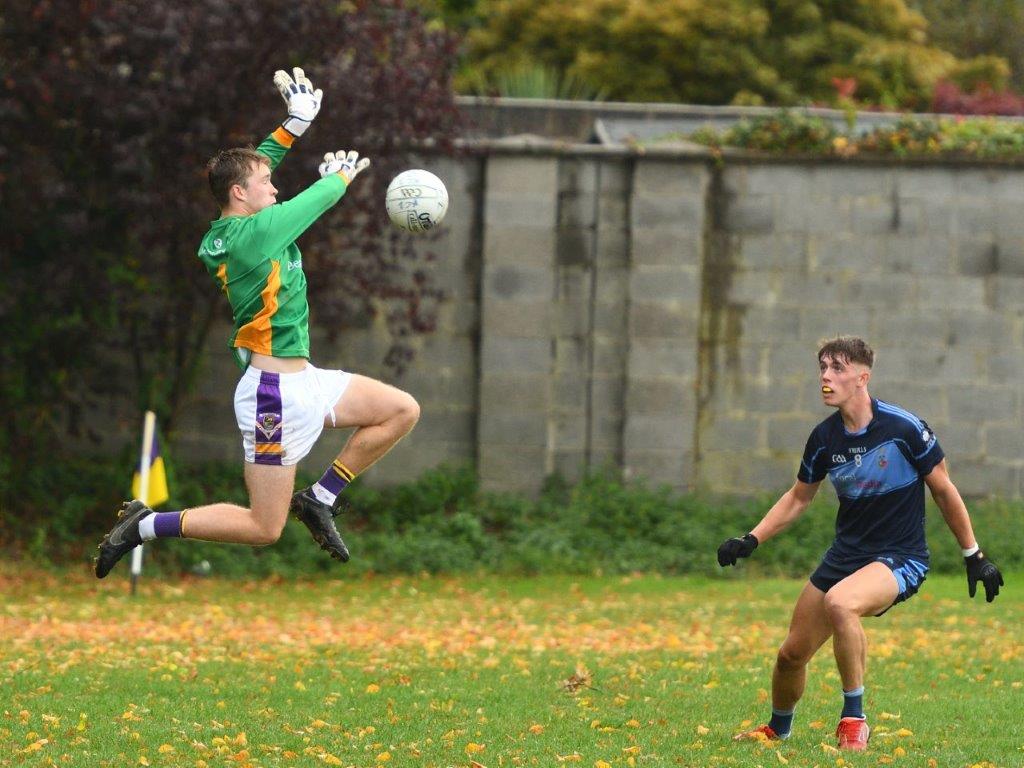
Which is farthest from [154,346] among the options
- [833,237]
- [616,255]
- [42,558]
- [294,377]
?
[294,377]

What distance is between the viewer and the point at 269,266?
24.7 feet

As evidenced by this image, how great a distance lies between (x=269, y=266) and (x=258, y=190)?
370mm

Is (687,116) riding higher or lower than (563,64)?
lower

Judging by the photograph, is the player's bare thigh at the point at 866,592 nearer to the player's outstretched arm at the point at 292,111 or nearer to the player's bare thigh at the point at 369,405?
the player's bare thigh at the point at 369,405

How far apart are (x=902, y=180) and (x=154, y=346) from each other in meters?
7.72

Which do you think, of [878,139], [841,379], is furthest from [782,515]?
[878,139]

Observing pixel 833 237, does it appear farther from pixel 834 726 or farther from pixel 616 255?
pixel 834 726

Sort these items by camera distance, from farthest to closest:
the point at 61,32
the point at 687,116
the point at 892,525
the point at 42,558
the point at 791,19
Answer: the point at 791,19
the point at 687,116
the point at 42,558
the point at 61,32
the point at 892,525

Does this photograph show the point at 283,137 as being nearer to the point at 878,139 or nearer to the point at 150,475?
the point at 150,475

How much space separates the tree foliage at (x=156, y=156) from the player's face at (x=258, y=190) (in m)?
6.47

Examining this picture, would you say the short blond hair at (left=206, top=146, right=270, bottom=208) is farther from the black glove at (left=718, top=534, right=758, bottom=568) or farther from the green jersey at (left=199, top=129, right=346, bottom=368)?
the black glove at (left=718, top=534, right=758, bottom=568)

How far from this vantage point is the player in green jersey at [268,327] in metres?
7.50

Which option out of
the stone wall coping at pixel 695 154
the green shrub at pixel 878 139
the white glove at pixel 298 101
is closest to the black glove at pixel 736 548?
the white glove at pixel 298 101

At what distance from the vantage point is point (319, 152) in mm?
14438
